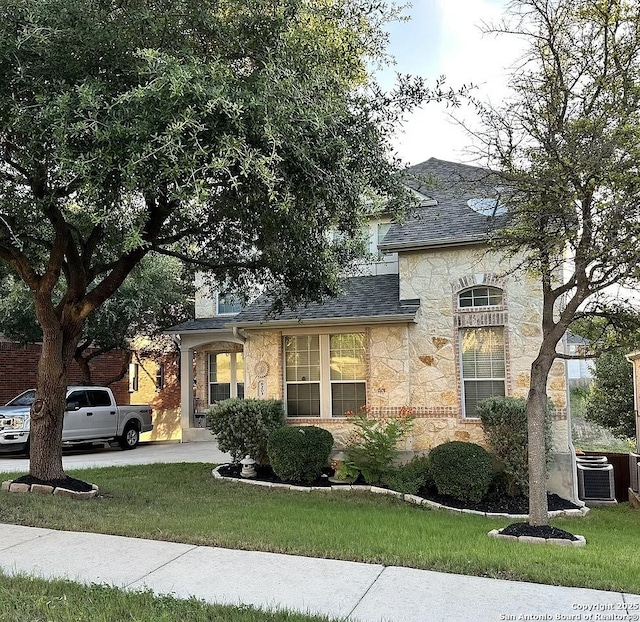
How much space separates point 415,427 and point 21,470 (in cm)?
778

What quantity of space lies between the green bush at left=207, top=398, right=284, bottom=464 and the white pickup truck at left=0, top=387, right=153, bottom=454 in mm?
6312

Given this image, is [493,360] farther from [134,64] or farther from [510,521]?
[134,64]

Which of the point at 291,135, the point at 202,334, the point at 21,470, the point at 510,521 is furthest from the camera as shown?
the point at 202,334

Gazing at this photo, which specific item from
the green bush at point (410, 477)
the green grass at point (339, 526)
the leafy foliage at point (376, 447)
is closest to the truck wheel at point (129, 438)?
the green grass at point (339, 526)

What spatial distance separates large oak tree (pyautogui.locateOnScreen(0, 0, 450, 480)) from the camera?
6145mm

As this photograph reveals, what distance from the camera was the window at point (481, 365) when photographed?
11.1m

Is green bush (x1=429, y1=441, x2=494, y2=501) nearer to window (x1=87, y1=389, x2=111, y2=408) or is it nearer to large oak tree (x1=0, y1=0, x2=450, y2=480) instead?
large oak tree (x1=0, y1=0, x2=450, y2=480)

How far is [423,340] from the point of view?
37.8 feet

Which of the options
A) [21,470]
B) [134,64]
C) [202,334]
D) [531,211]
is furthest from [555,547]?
[202,334]

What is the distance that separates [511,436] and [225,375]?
436 inches

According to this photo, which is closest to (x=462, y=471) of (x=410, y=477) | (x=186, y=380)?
(x=410, y=477)

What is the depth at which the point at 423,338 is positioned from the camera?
11.5 m

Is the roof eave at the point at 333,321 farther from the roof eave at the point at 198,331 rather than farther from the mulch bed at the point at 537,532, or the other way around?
the roof eave at the point at 198,331

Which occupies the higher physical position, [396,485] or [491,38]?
[491,38]
